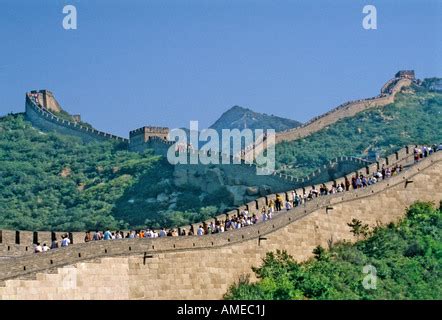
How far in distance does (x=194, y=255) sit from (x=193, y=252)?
0.26 ft

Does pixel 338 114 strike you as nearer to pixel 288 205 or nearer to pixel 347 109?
pixel 347 109

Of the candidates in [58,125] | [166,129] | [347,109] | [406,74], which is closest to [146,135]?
[166,129]

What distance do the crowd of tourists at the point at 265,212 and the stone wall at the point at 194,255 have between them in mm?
587

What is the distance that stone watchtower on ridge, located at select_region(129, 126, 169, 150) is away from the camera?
7775cm

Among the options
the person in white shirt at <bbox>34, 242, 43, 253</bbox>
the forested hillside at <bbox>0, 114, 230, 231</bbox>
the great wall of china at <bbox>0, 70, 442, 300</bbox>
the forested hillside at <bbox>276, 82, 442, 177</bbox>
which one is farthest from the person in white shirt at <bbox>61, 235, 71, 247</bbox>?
the forested hillside at <bbox>276, 82, 442, 177</bbox>

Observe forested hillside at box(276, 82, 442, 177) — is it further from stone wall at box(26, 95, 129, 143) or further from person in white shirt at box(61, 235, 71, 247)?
person in white shirt at box(61, 235, 71, 247)

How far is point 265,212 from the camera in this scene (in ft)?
151

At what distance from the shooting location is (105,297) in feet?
120

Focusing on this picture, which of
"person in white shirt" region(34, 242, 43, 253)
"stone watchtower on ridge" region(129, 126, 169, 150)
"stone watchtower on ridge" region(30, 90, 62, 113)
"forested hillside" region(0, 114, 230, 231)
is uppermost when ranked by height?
"stone watchtower on ridge" region(30, 90, 62, 113)

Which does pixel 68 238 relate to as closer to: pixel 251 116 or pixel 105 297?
pixel 105 297

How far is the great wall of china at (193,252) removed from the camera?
35125mm

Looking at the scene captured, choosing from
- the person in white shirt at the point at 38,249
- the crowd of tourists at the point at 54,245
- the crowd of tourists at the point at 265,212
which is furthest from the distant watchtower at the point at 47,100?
the person in white shirt at the point at 38,249
